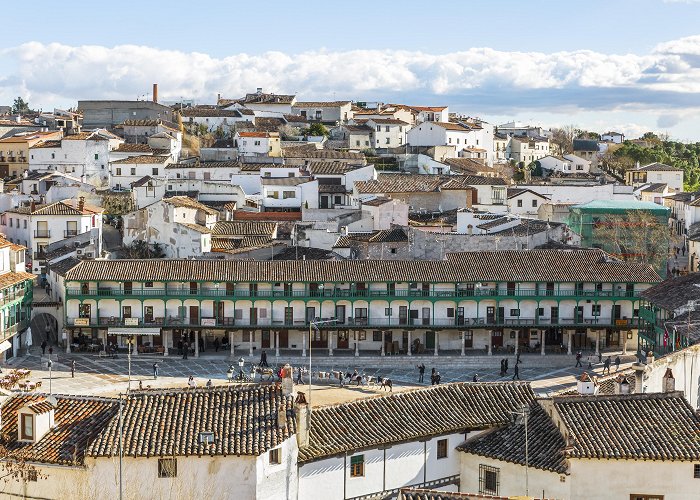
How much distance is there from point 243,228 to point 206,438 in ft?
157

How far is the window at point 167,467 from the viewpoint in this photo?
89.6 feet

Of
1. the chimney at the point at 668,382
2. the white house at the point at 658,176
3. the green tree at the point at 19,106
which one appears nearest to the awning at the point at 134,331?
the chimney at the point at 668,382

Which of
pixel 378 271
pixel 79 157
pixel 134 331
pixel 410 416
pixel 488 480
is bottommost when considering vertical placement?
pixel 134 331

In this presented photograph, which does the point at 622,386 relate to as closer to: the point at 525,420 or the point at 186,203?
the point at 525,420

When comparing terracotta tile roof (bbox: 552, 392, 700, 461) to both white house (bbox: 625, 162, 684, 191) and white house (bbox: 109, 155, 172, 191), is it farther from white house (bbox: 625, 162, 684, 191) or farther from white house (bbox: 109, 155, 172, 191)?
white house (bbox: 625, 162, 684, 191)

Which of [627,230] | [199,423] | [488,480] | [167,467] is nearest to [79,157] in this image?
[627,230]

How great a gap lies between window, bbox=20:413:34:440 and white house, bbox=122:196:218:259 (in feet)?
142

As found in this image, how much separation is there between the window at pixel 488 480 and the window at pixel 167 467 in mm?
9314

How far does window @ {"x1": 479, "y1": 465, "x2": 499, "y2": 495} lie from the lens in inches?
1234

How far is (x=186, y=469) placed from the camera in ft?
89.9

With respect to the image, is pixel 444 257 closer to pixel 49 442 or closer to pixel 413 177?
pixel 413 177

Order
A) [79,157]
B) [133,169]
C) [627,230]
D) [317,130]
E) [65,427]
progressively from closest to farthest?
[65,427]
[627,230]
[133,169]
[79,157]
[317,130]

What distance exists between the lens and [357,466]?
31328mm

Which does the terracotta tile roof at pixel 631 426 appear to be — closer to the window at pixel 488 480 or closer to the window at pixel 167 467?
the window at pixel 488 480
